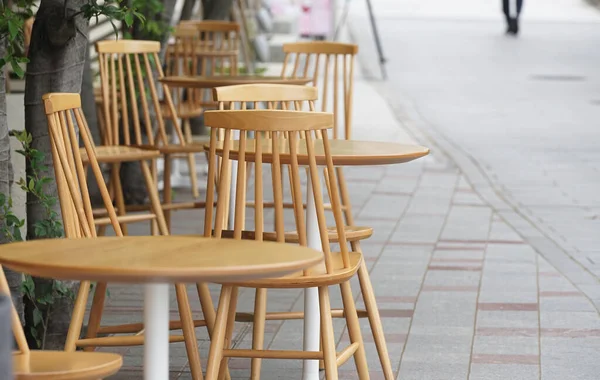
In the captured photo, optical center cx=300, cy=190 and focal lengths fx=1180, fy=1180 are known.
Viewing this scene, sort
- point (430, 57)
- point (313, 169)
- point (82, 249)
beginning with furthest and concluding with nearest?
point (430, 57) < point (313, 169) < point (82, 249)

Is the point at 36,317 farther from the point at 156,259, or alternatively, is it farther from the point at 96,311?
the point at 156,259

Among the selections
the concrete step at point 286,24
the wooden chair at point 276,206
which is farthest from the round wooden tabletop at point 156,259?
the concrete step at point 286,24

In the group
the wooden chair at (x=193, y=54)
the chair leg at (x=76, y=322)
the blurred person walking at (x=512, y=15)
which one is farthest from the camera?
the blurred person walking at (x=512, y=15)

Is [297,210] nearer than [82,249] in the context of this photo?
No

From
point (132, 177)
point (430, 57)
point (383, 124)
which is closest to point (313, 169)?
point (132, 177)

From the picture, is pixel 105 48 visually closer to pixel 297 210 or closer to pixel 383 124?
pixel 297 210

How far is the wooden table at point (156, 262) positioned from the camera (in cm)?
221

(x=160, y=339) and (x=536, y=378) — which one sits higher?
(x=160, y=339)

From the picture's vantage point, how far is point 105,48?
18.7ft

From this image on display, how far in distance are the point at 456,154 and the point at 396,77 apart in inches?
248

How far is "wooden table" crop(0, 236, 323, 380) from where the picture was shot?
7.23 ft

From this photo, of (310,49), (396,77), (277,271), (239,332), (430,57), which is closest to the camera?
(277,271)

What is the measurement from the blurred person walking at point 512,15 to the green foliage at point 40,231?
18015 mm

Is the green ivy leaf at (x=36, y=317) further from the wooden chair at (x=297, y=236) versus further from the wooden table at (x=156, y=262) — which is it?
the wooden table at (x=156, y=262)
